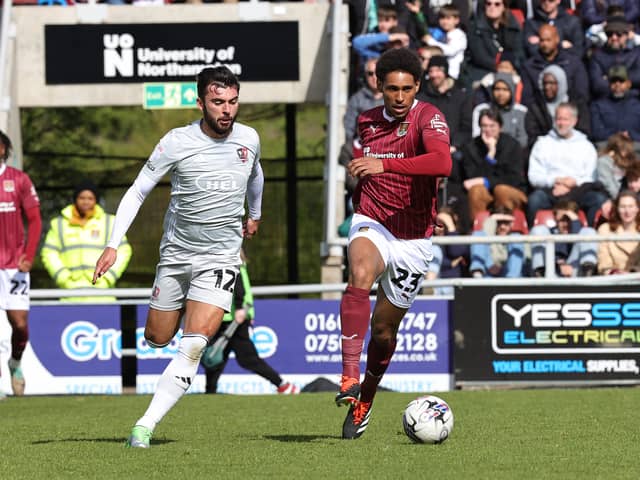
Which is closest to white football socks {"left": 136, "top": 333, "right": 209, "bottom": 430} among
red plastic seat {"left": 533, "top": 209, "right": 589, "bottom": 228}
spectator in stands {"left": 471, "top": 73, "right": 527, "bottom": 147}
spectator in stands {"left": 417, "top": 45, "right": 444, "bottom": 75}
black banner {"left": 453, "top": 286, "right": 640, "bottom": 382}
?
black banner {"left": 453, "top": 286, "right": 640, "bottom": 382}

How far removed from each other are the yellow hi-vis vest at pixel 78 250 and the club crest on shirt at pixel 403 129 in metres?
7.61

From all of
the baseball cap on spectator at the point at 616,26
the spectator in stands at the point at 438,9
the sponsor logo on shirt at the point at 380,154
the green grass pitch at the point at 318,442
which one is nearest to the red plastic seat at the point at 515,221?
the baseball cap on spectator at the point at 616,26

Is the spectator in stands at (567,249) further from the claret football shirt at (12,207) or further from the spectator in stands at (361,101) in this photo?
the claret football shirt at (12,207)

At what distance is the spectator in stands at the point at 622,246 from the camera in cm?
1516

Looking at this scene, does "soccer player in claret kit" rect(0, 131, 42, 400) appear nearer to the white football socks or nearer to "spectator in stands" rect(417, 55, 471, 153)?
"spectator in stands" rect(417, 55, 471, 153)

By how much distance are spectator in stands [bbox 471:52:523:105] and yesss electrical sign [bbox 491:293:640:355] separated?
333 cm

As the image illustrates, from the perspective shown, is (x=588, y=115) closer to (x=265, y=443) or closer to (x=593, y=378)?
(x=593, y=378)

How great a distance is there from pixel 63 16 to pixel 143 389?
6.13 m

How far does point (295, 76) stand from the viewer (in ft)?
62.1

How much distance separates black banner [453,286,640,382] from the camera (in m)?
14.8

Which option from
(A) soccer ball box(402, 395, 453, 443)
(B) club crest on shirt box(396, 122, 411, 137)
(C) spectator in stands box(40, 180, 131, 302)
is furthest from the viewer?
(C) spectator in stands box(40, 180, 131, 302)

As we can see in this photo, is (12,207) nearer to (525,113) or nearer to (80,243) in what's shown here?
(80,243)

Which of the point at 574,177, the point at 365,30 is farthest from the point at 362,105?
the point at 574,177

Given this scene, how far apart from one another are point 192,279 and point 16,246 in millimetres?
5874
